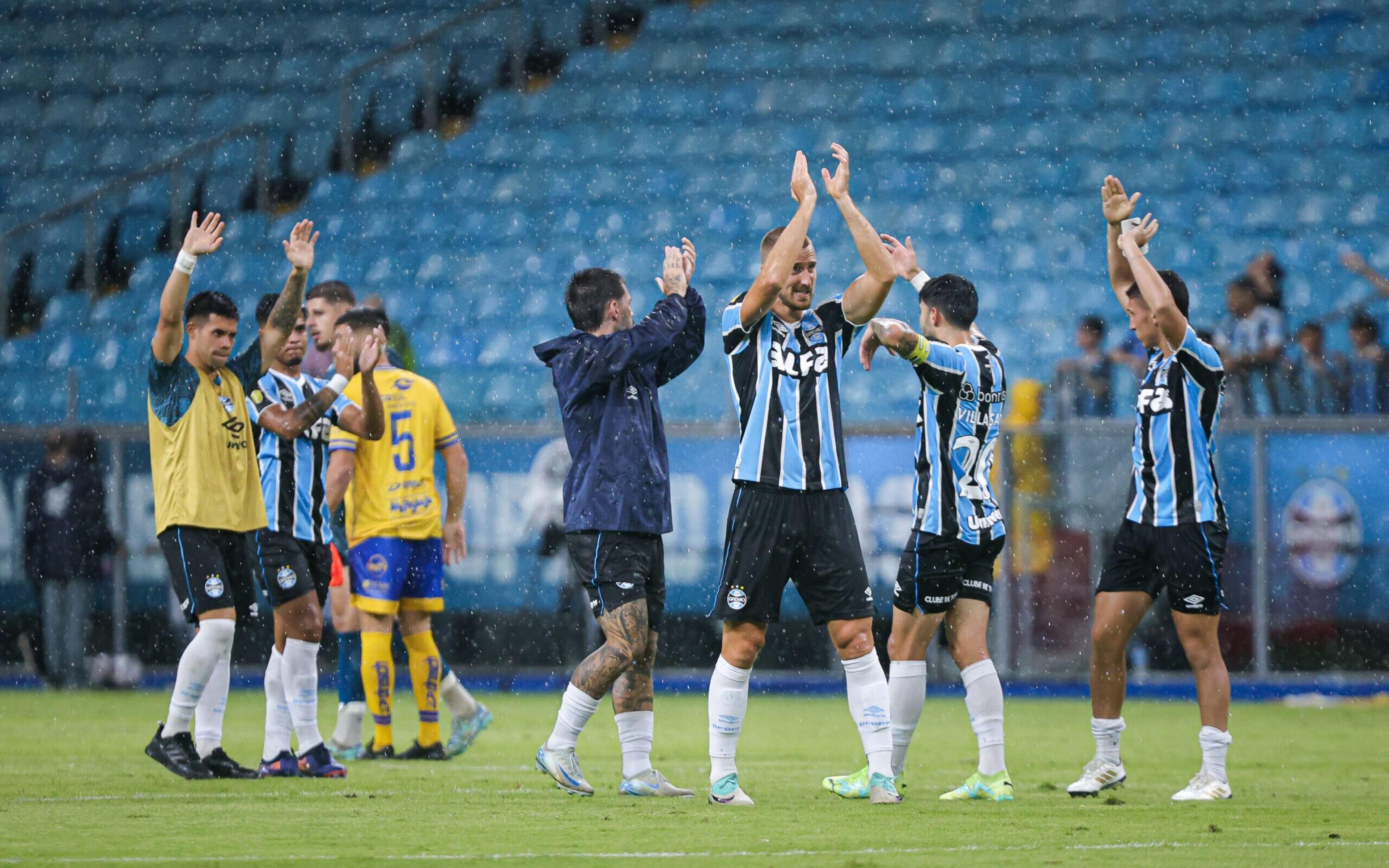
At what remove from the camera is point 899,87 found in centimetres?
1758

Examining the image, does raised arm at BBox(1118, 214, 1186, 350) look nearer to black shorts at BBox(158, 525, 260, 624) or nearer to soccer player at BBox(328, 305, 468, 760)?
soccer player at BBox(328, 305, 468, 760)

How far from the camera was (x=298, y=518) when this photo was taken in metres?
7.27

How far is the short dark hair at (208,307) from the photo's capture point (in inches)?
267

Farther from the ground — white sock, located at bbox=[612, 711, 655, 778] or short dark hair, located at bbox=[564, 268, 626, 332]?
short dark hair, located at bbox=[564, 268, 626, 332]

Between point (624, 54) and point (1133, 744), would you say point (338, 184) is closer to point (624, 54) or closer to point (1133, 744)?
point (624, 54)

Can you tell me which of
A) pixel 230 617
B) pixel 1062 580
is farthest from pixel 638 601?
pixel 1062 580

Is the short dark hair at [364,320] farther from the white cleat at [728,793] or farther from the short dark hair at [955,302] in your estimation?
the white cleat at [728,793]

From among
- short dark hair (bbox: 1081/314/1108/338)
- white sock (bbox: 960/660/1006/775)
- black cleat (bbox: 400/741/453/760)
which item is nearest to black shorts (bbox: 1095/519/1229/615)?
white sock (bbox: 960/660/1006/775)

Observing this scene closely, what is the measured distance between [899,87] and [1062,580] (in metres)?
7.71

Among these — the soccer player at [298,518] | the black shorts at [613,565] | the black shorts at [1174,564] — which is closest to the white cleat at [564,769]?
the black shorts at [613,565]

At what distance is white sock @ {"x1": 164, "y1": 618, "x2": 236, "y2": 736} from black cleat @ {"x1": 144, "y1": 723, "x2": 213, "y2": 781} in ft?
0.10

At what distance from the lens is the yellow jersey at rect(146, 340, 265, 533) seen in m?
6.60

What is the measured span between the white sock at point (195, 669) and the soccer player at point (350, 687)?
1.13 m

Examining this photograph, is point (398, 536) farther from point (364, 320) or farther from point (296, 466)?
point (364, 320)
